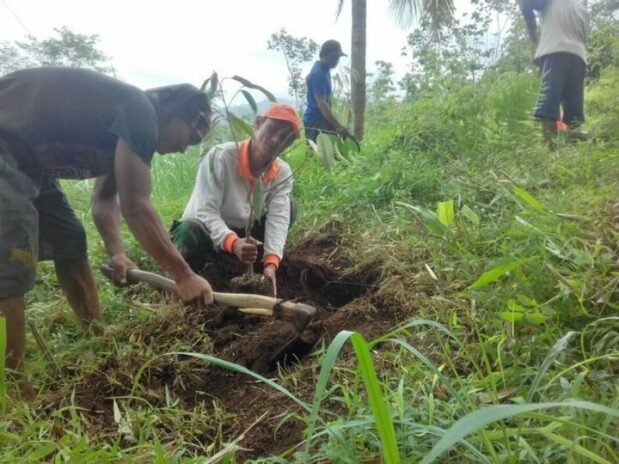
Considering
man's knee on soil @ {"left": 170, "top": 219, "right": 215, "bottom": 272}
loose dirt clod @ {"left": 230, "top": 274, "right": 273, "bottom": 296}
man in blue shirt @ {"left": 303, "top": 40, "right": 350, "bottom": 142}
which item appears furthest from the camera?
man in blue shirt @ {"left": 303, "top": 40, "right": 350, "bottom": 142}

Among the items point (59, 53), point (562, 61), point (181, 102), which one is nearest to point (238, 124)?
point (181, 102)

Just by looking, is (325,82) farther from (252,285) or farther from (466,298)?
(466,298)

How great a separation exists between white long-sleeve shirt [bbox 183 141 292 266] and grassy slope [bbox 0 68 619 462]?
19.1 inches

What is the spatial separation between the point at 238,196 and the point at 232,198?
0.13 ft

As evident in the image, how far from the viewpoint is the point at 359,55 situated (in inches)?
226

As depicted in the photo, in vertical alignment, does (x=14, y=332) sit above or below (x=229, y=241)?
below

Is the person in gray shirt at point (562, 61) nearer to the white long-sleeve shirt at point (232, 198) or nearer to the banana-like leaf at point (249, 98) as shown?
→ the white long-sleeve shirt at point (232, 198)

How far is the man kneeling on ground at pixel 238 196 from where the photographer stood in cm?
251

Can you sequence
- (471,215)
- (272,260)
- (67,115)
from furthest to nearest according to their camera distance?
(272,260) < (471,215) < (67,115)

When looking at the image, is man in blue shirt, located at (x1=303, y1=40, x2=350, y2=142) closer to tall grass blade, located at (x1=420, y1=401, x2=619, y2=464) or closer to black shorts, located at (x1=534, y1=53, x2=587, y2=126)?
black shorts, located at (x1=534, y1=53, x2=587, y2=126)

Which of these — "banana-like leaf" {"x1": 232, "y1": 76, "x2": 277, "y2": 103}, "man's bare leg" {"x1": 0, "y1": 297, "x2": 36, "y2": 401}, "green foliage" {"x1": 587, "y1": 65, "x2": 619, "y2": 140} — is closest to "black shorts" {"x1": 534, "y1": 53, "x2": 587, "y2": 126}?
"green foliage" {"x1": 587, "y1": 65, "x2": 619, "y2": 140}

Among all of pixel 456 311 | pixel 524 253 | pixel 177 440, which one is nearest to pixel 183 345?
pixel 177 440

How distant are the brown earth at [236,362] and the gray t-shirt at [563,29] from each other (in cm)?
266

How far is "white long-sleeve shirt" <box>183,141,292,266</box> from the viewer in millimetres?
2605
